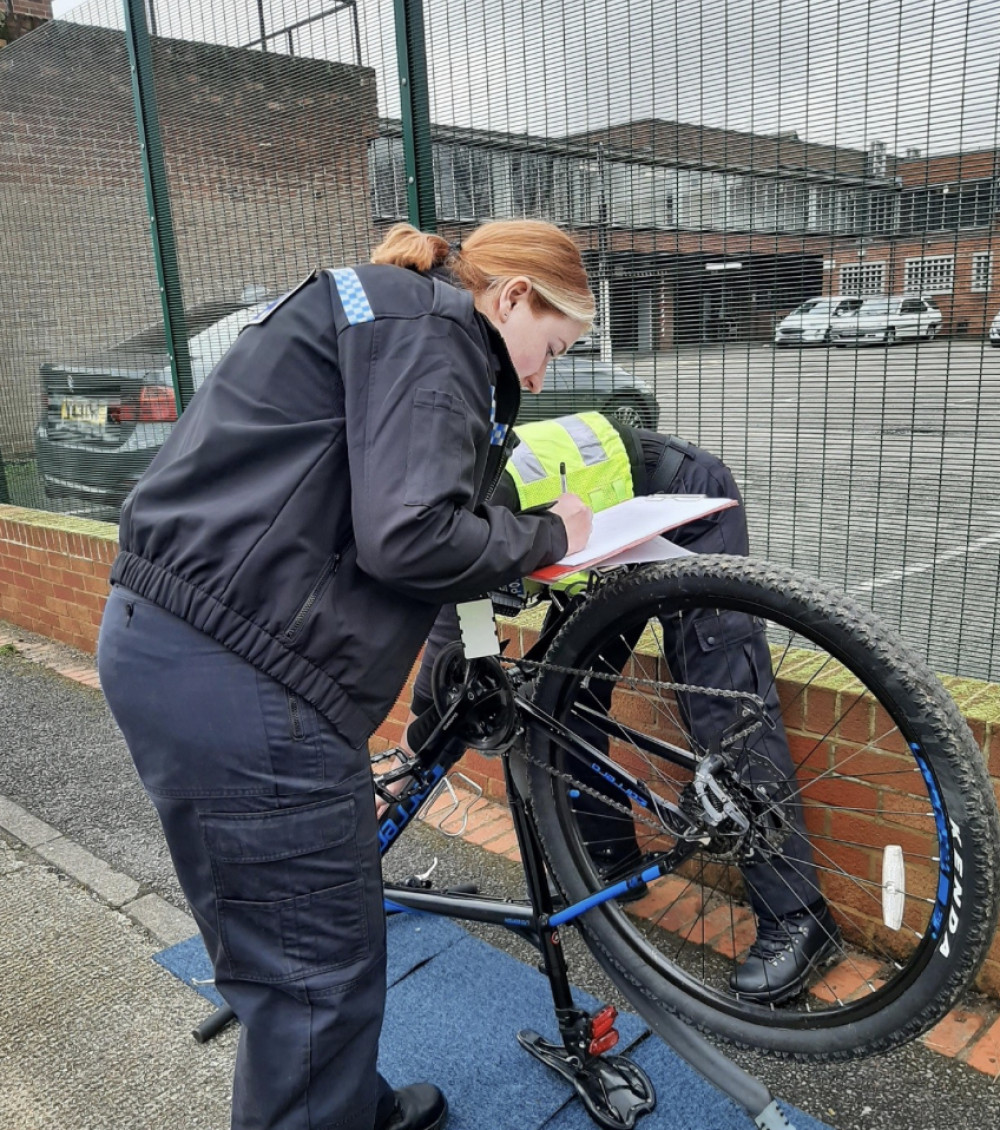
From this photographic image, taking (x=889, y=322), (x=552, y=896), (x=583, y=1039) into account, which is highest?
(x=889, y=322)

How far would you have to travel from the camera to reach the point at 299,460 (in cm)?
158

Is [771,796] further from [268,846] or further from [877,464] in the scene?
[877,464]

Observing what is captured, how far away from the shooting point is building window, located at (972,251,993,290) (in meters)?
2.57

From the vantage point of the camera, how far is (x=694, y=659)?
2.41 m

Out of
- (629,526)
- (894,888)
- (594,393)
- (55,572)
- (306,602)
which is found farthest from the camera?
(55,572)

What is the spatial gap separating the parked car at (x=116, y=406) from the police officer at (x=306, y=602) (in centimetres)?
230

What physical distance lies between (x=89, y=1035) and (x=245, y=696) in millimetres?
1603

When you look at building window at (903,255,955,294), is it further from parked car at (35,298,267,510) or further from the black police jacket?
parked car at (35,298,267,510)

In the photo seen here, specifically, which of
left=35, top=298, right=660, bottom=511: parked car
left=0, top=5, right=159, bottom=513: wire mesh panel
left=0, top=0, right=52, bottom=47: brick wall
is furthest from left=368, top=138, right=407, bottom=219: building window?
left=0, top=0, right=52, bottom=47: brick wall

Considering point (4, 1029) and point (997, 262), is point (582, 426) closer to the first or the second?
point (997, 262)

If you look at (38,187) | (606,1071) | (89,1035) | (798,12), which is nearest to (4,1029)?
(89,1035)

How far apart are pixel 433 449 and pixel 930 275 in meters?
1.79

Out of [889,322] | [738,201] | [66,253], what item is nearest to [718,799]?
[889,322]

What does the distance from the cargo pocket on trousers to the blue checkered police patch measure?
78cm
